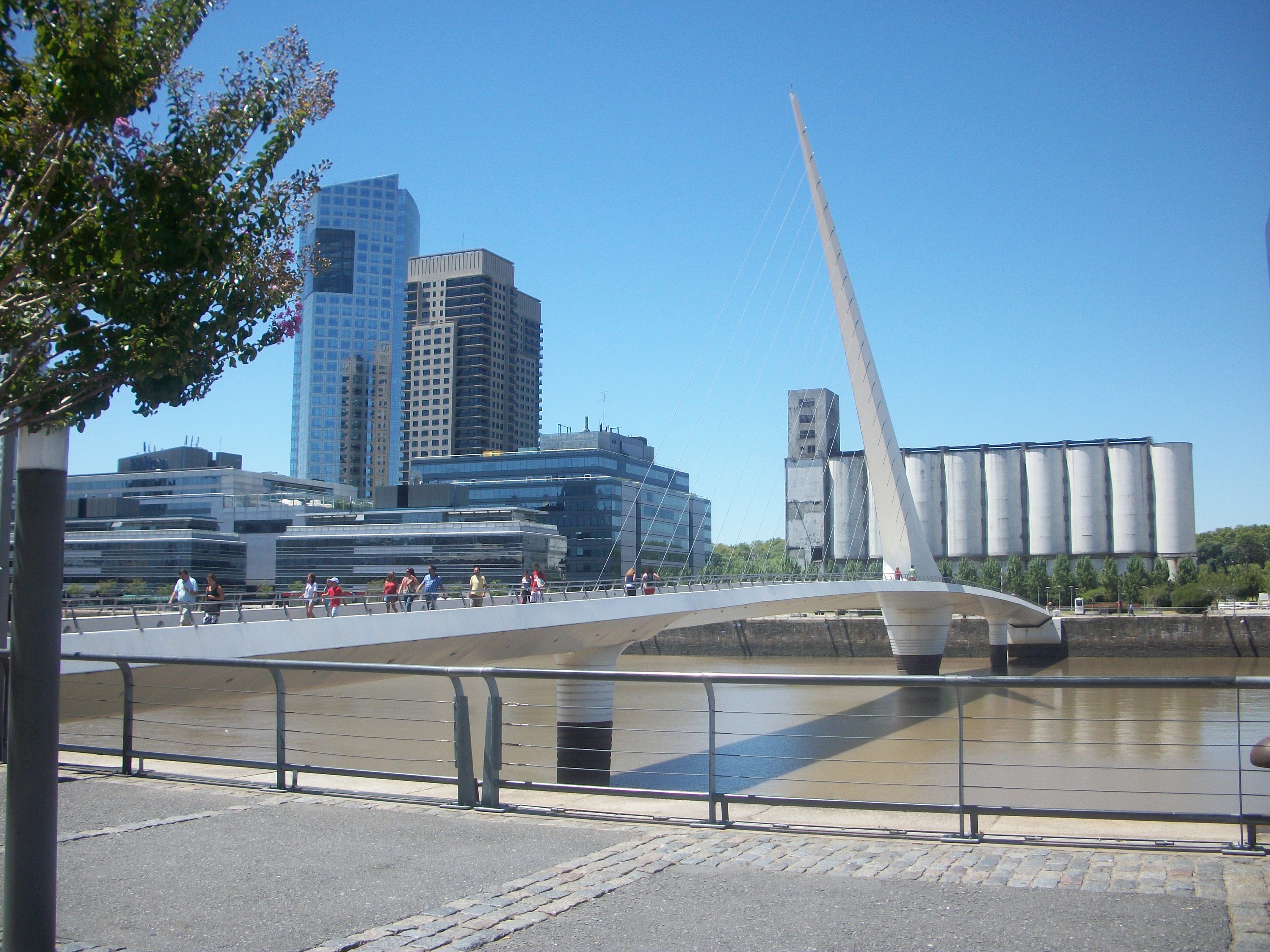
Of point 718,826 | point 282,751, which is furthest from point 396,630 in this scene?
point 718,826

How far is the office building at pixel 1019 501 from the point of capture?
Result: 87062 millimetres

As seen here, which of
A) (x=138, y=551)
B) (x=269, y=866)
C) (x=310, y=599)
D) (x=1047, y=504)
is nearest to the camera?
(x=269, y=866)

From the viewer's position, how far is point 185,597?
15.6 m

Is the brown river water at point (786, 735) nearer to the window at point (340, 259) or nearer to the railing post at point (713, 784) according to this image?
the railing post at point (713, 784)

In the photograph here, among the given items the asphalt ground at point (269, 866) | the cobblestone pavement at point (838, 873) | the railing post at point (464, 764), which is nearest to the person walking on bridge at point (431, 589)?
the asphalt ground at point (269, 866)

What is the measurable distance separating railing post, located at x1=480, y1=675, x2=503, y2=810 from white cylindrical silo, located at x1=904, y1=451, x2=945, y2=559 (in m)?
92.0

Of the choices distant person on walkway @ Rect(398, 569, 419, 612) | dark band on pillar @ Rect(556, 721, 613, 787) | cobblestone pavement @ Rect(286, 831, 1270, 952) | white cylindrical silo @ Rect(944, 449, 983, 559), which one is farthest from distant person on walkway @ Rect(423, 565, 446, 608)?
white cylindrical silo @ Rect(944, 449, 983, 559)

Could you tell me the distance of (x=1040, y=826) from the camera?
234 inches

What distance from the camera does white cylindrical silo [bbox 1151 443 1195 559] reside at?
86062 mm

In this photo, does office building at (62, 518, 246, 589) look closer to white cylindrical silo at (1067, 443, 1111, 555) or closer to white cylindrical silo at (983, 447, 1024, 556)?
white cylindrical silo at (983, 447, 1024, 556)

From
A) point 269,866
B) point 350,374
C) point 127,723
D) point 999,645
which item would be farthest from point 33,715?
point 350,374

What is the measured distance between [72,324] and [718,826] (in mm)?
3738

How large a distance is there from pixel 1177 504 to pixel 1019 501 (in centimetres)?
1232

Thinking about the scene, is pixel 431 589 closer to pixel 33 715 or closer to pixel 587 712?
pixel 587 712
